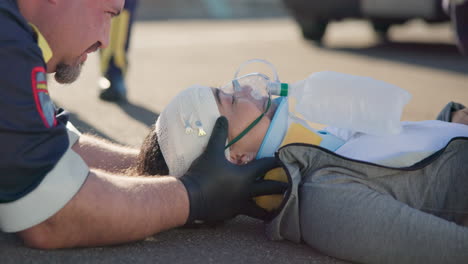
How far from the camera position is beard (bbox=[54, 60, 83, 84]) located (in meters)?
2.58

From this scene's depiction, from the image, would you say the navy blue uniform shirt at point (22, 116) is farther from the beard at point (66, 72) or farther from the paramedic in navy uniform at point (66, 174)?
the beard at point (66, 72)

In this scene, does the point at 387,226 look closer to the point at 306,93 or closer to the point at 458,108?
the point at 306,93

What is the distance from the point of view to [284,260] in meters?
2.33

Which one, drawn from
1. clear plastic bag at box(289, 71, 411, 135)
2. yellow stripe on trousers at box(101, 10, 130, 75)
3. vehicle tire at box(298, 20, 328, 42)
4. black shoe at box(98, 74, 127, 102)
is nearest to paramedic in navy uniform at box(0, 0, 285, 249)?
clear plastic bag at box(289, 71, 411, 135)

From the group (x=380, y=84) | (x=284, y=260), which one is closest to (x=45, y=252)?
(x=284, y=260)

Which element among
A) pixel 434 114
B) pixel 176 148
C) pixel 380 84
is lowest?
pixel 434 114

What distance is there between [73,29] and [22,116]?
22.2 inches

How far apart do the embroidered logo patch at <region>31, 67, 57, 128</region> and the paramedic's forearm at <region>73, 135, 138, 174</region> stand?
0.75 m

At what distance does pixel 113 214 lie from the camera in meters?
2.17

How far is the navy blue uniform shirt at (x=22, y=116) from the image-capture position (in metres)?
1.99

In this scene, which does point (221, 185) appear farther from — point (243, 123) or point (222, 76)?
point (222, 76)

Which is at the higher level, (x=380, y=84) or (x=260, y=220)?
(x=380, y=84)

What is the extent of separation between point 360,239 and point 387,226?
0.32 ft

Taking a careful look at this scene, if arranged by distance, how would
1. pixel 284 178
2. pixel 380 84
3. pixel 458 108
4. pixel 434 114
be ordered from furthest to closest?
pixel 434 114 → pixel 458 108 → pixel 380 84 → pixel 284 178
